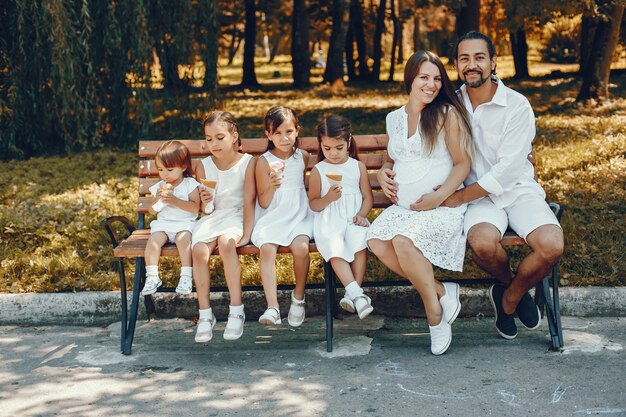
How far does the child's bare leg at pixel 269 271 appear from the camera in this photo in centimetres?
492

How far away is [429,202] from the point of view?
4.98 metres

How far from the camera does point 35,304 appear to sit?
5.64 metres

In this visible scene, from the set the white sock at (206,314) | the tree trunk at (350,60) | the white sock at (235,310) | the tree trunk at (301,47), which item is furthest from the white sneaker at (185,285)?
the tree trunk at (350,60)

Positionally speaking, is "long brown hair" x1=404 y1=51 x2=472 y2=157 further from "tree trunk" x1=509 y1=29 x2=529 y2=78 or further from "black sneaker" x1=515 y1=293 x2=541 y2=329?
"tree trunk" x1=509 y1=29 x2=529 y2=78

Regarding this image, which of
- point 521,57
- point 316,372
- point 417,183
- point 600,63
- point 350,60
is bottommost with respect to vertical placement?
point 316,372

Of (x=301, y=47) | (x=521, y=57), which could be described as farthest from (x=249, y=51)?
(x=521, y=57)

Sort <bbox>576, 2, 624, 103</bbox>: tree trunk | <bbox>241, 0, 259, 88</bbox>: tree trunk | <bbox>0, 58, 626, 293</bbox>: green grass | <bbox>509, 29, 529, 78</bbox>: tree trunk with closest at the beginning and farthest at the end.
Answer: <bbox>0, 58, 626, 293</bbox>: green grass
<bbox>576, 2, 624, 103</bbox>: tree trunk
<bbox>241, 0, 259, 88</bbox>: tree trunk
<bbox>509, 29, 529, 78</bbox>: tree trunk

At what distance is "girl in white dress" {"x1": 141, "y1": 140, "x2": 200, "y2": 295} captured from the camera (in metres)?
5.02

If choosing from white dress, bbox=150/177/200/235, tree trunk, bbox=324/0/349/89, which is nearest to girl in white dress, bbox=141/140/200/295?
white dress, bbox=150/177/200/235

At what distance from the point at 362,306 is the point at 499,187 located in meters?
1.09

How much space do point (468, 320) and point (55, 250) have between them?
10.7ft

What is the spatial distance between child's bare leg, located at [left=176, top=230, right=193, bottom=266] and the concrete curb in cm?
70

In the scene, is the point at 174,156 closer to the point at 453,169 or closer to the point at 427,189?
the point at 427,189

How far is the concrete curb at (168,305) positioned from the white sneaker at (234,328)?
718 millimetres
